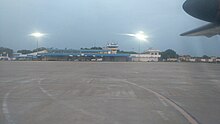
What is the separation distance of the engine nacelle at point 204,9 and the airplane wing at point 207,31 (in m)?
0.78

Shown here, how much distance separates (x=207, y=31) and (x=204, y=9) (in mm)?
2157

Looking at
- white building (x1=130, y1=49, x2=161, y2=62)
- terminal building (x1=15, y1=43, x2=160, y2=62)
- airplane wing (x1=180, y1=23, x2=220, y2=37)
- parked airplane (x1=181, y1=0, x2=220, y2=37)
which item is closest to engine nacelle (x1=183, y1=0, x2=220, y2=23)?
parked airplane (x1=181, y1=0, x2=220, y2=37)

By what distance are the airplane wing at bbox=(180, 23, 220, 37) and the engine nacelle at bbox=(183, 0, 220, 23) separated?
2.57 feet

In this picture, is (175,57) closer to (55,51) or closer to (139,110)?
(55,51)

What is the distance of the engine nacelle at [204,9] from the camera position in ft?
15.8

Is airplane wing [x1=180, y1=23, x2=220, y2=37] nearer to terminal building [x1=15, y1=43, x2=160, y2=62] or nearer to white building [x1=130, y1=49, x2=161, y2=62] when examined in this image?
white building [x1=130, y1=49, x2=161, y2=62]

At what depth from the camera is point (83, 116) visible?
6.64 m

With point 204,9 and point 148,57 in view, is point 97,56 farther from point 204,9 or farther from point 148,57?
point 204,9

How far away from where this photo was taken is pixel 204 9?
4961 millimetres

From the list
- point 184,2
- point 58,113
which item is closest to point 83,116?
point 58,113

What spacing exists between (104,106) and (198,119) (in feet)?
8.73

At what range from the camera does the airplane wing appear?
6303 mm

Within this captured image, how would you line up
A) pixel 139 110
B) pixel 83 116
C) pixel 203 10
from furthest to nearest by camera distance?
pixel 139 110
pixel 83 116
pixel 203 10

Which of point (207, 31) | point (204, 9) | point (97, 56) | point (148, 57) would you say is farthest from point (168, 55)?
point (204, 9)
